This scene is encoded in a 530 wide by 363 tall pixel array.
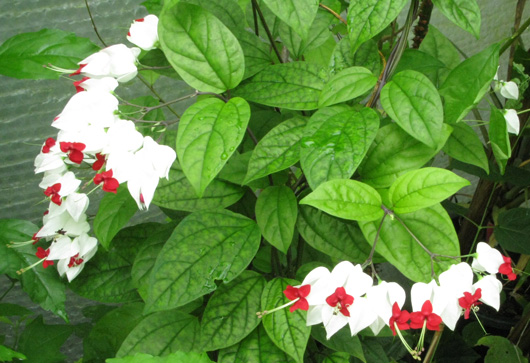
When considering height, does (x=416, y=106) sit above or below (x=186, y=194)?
above

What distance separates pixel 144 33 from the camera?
71cm

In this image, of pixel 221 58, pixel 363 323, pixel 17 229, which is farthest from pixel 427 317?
pixel 17 229

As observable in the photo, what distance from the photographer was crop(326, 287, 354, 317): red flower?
598 millimetres

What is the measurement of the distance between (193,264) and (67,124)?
0.25 meters

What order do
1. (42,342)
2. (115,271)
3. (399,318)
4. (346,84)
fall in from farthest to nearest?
(42,342) → (115,271) → (346,84) → (399,318)

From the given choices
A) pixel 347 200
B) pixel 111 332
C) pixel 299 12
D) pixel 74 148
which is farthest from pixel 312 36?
pixel 111 332

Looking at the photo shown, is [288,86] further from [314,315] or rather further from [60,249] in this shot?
[60,249]

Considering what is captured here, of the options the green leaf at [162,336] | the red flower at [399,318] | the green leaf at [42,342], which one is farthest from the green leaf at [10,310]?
the red flower at [399,318]

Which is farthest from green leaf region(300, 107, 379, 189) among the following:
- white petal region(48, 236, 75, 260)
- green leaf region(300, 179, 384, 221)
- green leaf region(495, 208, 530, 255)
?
green leaf region(495, 208, 530, 255)

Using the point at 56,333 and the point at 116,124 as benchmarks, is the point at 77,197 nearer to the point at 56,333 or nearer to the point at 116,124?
the point at 116,124

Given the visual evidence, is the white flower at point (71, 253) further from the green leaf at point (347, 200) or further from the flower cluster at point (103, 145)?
the green leaf at point (347, 200)

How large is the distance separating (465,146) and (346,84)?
0.73ft

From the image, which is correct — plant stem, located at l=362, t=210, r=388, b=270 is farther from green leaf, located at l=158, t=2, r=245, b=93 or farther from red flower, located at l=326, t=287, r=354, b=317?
green leaf, located at l=158, t=2, r=245, b=93

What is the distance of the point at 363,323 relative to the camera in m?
0.61
